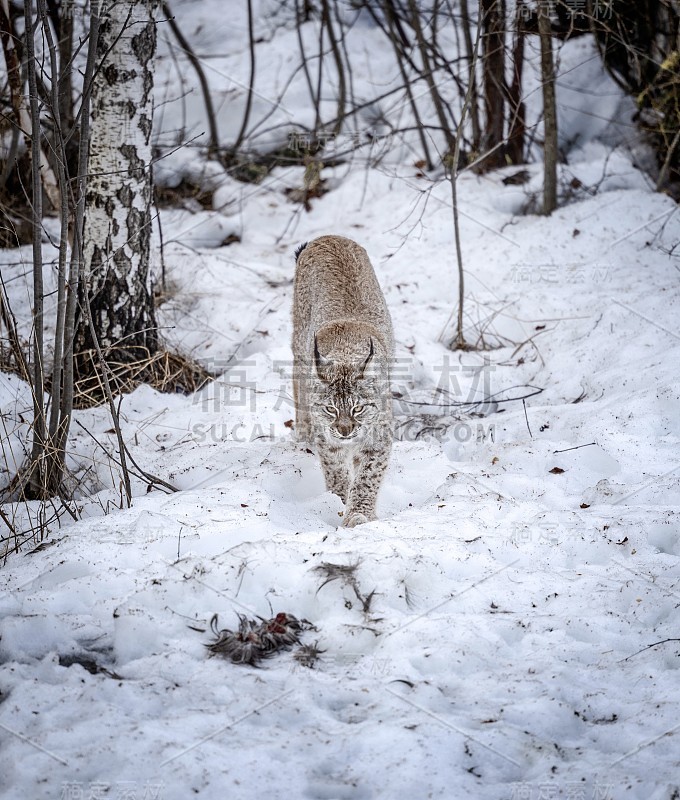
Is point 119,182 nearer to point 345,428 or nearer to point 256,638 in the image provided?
point 345,428

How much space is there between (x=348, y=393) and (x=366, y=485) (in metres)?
0.55

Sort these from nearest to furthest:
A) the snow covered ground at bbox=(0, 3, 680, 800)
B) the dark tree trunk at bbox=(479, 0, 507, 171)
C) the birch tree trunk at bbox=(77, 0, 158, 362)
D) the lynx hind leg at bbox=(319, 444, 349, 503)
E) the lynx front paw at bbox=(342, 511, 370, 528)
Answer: the snow covered ground at bbox=(0, 3, 680, 800), the lynx front paw at bbox=(342, 511, 370, 528), the lynx hind leg at bbox=(319, 444, 349, 503), the birch tree trunk at bbox=(77, 0, 158, 362), the dark tree trunk at bbox=(479, 0, 507, 171)

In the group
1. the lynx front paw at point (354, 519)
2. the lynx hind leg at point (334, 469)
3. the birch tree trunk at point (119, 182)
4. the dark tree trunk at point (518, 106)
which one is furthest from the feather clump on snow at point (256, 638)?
the dark tree trunk at point (518, 106)

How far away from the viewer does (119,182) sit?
15.8ft

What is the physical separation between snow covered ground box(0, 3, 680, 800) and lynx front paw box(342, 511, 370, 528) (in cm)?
10

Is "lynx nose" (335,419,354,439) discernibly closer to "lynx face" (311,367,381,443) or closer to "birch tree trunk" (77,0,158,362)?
"lynx face" (311,367,381,443)

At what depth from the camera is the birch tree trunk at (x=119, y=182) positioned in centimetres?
473

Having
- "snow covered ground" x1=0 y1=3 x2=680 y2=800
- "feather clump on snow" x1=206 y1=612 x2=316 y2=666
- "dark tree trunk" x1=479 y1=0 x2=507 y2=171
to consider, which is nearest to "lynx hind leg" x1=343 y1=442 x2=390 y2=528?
"snow covered ground" x1=0 y1=3 x2=680 y2=800

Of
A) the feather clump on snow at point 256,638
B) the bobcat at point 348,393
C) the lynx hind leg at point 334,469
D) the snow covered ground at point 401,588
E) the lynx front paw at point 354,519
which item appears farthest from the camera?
the lynx hind leg at point 334,469

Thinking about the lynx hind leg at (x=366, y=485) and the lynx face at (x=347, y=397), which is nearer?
the lynx hind leg at (x=366, y=485)

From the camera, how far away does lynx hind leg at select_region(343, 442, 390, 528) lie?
12.5 ft

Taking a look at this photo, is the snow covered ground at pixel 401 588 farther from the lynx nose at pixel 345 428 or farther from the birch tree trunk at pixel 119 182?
the birch tree trunk at pixel 119 182

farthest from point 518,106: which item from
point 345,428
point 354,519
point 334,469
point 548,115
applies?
point 354,519

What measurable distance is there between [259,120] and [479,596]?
7790mm
